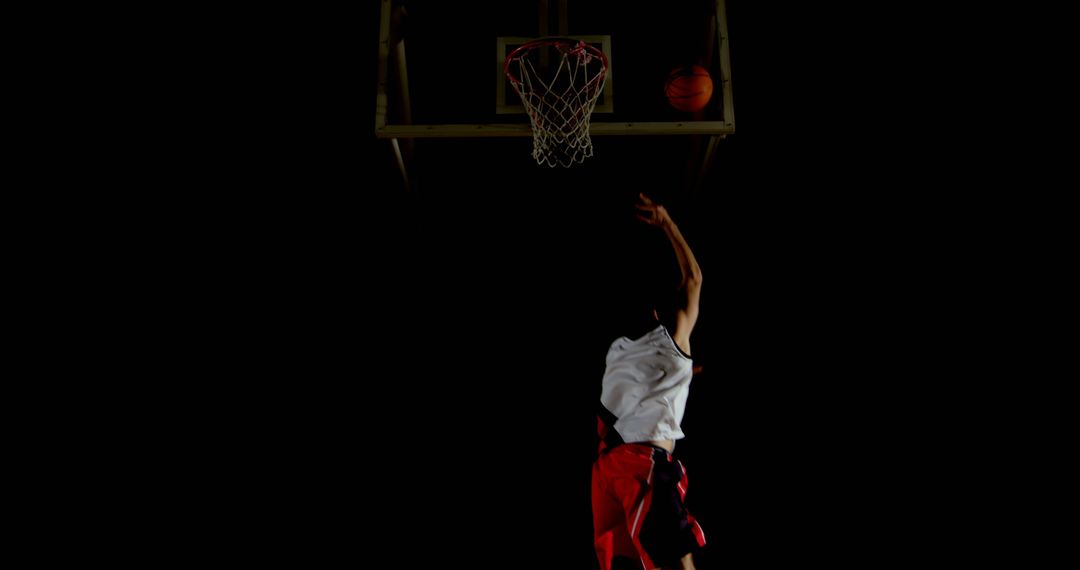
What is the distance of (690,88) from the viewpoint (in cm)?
265

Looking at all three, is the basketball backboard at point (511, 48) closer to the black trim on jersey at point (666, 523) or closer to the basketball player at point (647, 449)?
the basketball player at point (647, 449)

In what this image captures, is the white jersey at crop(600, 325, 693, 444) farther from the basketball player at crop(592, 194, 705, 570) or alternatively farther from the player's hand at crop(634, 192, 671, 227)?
the player's hand at crop(634, 192, 671, 227)

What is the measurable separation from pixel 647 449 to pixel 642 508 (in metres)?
0.20

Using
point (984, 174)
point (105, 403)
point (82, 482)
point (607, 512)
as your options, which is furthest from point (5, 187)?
point (984, 174)

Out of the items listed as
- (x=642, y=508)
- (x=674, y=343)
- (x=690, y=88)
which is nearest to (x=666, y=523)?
(x=642, y=508)

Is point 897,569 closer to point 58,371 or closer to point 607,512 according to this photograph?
point 607,512

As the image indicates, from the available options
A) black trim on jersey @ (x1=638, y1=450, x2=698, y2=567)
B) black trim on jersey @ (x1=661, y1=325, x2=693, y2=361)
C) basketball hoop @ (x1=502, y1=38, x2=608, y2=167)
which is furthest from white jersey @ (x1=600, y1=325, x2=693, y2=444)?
basketball hoop @ (x1=502, y1=38, x2=608, y2=167)

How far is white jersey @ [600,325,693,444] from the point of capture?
2.48 m

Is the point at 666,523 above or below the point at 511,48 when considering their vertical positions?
below

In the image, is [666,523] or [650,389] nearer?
[666,523]

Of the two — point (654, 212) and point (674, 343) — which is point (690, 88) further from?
point (674, 343)

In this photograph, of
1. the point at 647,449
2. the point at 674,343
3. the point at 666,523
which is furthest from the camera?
the point at 674,343

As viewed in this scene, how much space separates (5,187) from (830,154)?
393 centimetres

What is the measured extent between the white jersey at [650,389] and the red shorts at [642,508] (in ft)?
0.25
